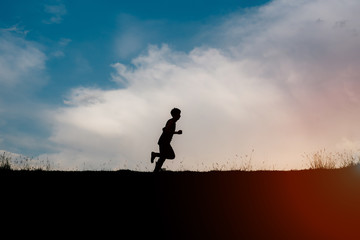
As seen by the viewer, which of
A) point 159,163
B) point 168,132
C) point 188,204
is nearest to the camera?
point 188,204

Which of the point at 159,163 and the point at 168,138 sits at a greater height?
the point at 168,138

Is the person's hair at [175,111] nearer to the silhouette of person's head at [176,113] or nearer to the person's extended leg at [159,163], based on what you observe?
the silhouette of person's head at [176,113]

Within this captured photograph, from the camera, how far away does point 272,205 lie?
746 centimetres

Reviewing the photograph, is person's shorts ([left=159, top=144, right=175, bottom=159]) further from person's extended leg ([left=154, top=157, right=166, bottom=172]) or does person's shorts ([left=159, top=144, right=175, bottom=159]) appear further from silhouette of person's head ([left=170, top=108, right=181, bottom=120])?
silhouette of person's head ([left=170, top=108, right=181, bottom=120])

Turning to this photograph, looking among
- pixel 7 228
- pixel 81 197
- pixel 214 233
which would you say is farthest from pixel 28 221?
pixel 214 233

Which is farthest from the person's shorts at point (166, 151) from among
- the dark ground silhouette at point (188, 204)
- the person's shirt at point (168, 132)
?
the dark ground silhouette at point (188, 204)

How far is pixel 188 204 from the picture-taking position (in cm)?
712

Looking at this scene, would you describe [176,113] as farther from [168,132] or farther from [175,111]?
[168,132]

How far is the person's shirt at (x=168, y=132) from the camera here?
9944 millimetres

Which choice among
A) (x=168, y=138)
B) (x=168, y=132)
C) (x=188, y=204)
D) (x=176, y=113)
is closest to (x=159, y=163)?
(x=168, y=138)

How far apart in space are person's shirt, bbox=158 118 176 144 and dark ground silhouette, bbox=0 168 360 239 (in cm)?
100

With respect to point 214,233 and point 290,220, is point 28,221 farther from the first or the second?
point 290,220

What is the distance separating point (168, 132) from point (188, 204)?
3125 mm

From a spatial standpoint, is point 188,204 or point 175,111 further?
point 175,111
